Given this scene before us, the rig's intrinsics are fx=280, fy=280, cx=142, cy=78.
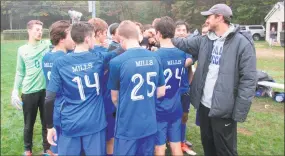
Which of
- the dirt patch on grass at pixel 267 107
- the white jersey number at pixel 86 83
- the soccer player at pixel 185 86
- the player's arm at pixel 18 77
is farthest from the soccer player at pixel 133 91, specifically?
the dirt patch on grass at pixel 267 107

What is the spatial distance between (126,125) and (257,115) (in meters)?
5.13

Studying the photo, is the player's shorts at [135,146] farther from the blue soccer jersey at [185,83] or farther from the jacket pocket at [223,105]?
the blue soccer jersey at [185,83]

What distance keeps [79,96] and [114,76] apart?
0.46 meters

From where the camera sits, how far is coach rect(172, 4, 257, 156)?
11.0ft

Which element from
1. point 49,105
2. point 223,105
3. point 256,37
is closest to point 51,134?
point 49,105

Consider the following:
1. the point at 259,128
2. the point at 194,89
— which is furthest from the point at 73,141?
the point at 259,128

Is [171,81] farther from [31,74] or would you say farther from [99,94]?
[31,74]

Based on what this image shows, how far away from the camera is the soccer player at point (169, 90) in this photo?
12.2 ft

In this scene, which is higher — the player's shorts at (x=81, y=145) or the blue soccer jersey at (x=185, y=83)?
the blue soccer jersey at (x=185, y=83)

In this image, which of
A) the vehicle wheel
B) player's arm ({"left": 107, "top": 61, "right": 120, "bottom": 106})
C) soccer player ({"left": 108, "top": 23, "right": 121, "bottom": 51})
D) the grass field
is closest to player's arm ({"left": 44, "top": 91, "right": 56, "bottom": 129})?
player's arm ({"left": 107, "top": 61, "right": 120, "bottom": 106})

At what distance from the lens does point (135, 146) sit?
3162 millimetres

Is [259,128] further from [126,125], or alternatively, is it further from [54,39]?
[54,39]

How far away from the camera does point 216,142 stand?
3.65 meters

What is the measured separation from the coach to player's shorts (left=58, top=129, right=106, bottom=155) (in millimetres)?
1426
